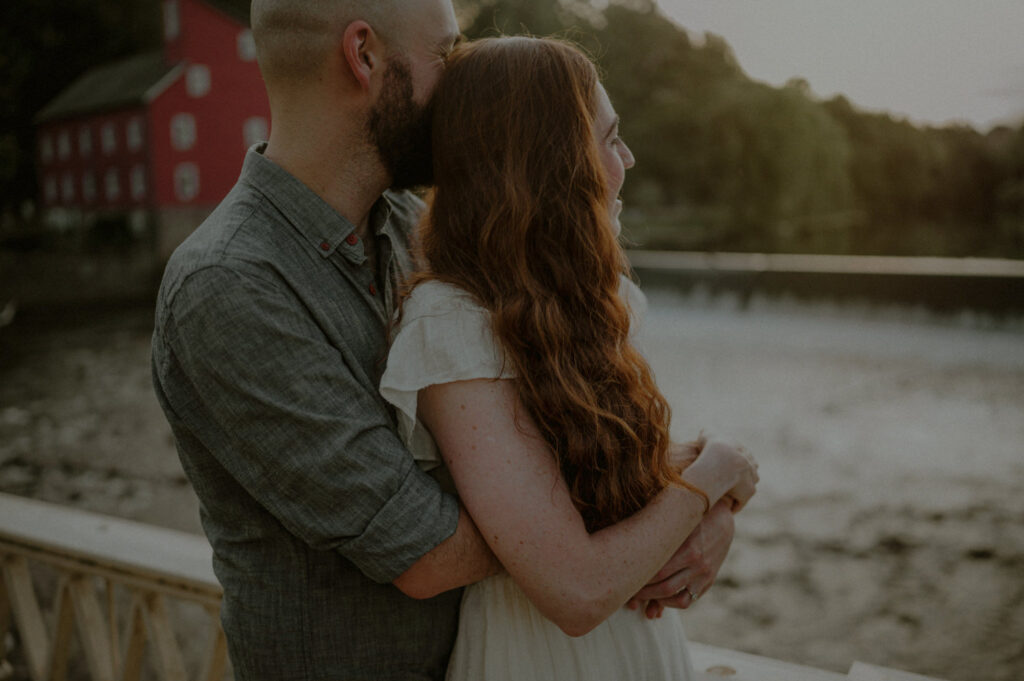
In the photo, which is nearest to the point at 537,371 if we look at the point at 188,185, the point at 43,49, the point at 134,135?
Answer: the point at 188,185

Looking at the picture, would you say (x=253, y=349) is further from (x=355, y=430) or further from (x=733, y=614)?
(x=733, y=614)

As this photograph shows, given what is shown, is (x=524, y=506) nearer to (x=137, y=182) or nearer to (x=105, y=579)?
(x=105, y=579)

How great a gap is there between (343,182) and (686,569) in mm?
805

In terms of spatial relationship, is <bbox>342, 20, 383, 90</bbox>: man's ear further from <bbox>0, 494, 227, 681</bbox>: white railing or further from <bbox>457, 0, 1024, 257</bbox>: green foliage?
<bbox>457, 0, 1024, 257</bbox>: green foliage

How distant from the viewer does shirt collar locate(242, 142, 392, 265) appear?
48.1 inches

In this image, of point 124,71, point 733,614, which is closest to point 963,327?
point 733,614

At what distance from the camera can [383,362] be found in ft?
4.07

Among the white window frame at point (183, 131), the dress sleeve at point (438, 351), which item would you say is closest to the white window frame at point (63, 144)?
the white window frame at point (183, 131)

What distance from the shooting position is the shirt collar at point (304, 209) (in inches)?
48.1

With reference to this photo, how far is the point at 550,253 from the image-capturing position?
118cm

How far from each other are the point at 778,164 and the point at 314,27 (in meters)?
28.3

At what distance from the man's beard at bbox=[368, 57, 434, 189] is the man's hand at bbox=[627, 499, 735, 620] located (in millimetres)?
725

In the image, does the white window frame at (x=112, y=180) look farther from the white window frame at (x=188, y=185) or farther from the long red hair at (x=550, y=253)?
the long red hair at (x=550, y=253)

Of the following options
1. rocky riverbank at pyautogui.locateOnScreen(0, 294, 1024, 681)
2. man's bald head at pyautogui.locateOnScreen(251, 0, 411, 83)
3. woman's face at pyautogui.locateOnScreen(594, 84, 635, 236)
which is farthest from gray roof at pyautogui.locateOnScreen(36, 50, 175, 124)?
woman's face at pyautogui.locateOnScreen(594, 84, 635, 236)
